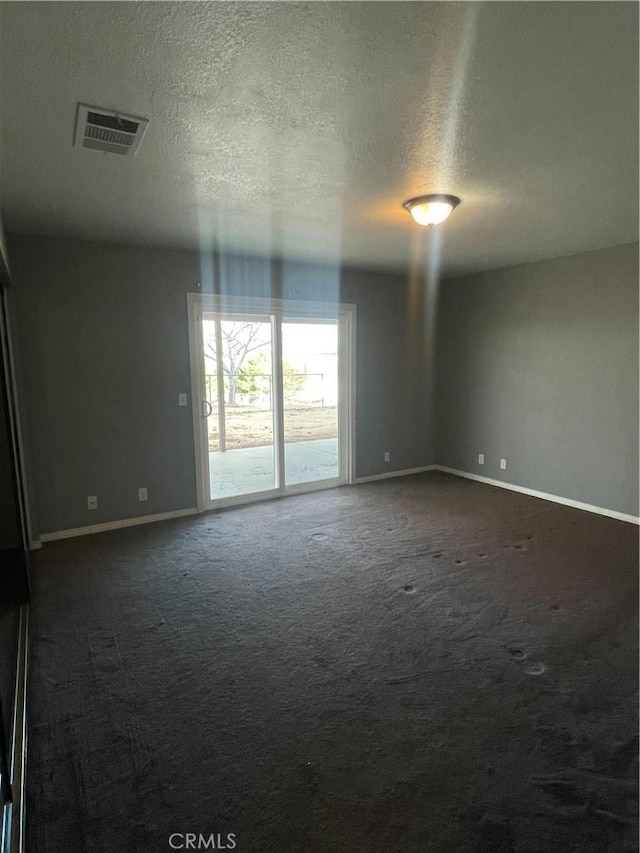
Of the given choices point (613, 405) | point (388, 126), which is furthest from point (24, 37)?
point (613, 405)

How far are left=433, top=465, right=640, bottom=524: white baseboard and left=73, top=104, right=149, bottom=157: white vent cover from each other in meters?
4.81

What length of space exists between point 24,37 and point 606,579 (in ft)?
13.5

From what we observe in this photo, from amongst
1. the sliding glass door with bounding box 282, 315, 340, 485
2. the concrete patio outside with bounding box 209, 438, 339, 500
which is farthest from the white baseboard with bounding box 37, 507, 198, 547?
the sliding glass door with bounding box 282, 315, 340, 485

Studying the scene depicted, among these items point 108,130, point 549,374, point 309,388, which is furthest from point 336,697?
point 549,374

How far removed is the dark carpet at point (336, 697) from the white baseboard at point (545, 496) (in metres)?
0.66

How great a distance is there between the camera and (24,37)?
4.66ft

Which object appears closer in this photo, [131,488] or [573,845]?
[573,845]

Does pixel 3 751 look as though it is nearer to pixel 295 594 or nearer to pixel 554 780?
pixel 295 594

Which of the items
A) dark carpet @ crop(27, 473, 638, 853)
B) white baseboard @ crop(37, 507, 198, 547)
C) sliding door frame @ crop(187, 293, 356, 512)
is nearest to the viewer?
dark carpet @ crop(27, 473, 638, 853)

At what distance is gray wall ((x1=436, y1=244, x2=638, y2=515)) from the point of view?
168 inches

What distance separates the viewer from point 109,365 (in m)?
4.05

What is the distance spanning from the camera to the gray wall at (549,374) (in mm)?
4266

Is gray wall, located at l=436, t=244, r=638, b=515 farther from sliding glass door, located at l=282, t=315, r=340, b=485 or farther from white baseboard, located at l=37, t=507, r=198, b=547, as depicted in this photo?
white baseboard, located at l=37, t=507, r=198, b=547

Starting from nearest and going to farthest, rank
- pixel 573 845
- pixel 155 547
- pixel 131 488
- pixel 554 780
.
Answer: pixel 573 845
pixel 554 780
pixel 155 547
pixel 131 488
